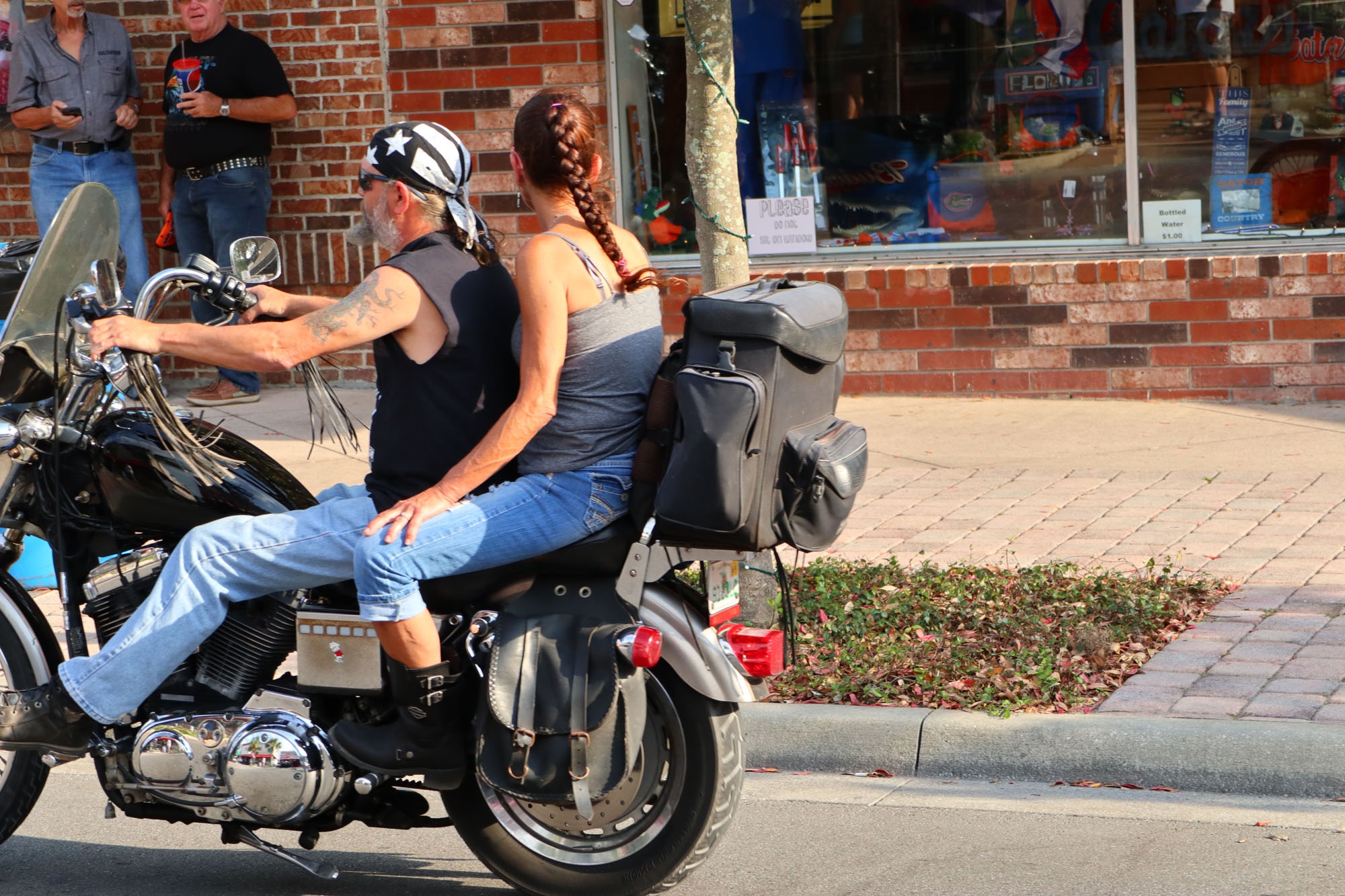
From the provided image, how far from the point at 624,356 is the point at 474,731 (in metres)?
0.88

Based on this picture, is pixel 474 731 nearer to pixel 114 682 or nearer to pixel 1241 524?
pixel 114 682

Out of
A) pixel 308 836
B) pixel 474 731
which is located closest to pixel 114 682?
pixel 308 836

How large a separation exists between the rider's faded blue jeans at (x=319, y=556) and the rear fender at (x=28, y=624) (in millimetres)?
266

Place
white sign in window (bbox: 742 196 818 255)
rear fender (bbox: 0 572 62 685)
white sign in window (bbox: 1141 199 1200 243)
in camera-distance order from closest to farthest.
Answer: rear fender (bbox: 0 572 62 685), white sign in window (bbox: 1141 199 1200 243), white sign in window (bbox: 742 196 818 255)

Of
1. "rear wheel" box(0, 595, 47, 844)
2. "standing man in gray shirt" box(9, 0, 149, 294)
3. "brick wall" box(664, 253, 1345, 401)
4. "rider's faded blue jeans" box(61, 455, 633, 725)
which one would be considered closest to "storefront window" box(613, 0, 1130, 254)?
"brick wall" box(664, 253, 1345, 401)

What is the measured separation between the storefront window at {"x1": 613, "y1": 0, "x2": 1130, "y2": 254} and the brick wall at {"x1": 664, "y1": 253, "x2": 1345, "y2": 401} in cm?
43

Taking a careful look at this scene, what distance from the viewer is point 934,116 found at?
922 cm

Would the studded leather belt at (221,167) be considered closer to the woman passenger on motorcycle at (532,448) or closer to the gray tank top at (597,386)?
the woman passenger on motorcycle at (532,448)

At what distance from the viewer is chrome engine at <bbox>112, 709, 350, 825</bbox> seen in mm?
3584

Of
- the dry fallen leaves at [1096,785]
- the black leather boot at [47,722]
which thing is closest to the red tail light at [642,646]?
the black leather boot at [47,722]

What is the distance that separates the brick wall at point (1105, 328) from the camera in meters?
8.45

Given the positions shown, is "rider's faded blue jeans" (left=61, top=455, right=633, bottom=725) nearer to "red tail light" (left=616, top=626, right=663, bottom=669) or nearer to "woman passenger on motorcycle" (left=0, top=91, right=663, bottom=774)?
"woman passenger on motorcycle" (left=0, top=91, right=663, bottom=774)

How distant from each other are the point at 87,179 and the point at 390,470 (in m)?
6.65

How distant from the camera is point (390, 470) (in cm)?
365
